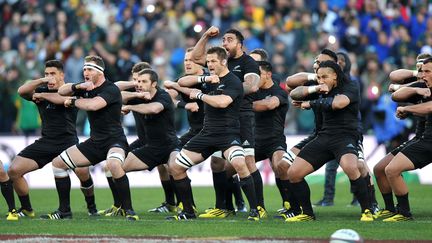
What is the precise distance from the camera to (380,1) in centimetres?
2806

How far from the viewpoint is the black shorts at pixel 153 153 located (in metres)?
16.5

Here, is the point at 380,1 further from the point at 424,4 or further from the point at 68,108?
the point at 68,108

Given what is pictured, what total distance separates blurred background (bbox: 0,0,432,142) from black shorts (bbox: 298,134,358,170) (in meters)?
9.51

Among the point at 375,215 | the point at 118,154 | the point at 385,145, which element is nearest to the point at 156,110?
the point at 118,154

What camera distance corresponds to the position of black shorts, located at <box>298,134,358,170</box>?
1490 centimetres

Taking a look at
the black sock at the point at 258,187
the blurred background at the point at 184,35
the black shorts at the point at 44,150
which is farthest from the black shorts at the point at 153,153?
the blurred background at the point at 184,35

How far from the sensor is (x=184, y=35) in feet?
90.0

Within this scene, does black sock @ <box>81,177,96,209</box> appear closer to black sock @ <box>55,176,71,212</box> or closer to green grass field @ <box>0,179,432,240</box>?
green grass field @ <box>0,179,432,240</box>

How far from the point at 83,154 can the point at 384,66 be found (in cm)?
1151

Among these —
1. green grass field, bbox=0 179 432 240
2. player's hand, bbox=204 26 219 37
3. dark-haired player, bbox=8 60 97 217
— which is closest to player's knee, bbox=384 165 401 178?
green grass field, bbox=0 179 432 240

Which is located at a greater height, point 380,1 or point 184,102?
point 380,1

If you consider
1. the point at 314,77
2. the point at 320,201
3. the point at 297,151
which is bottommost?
the point at 320,201

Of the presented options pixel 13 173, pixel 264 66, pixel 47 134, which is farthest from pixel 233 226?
pixel 13 173

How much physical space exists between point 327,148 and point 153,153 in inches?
118
